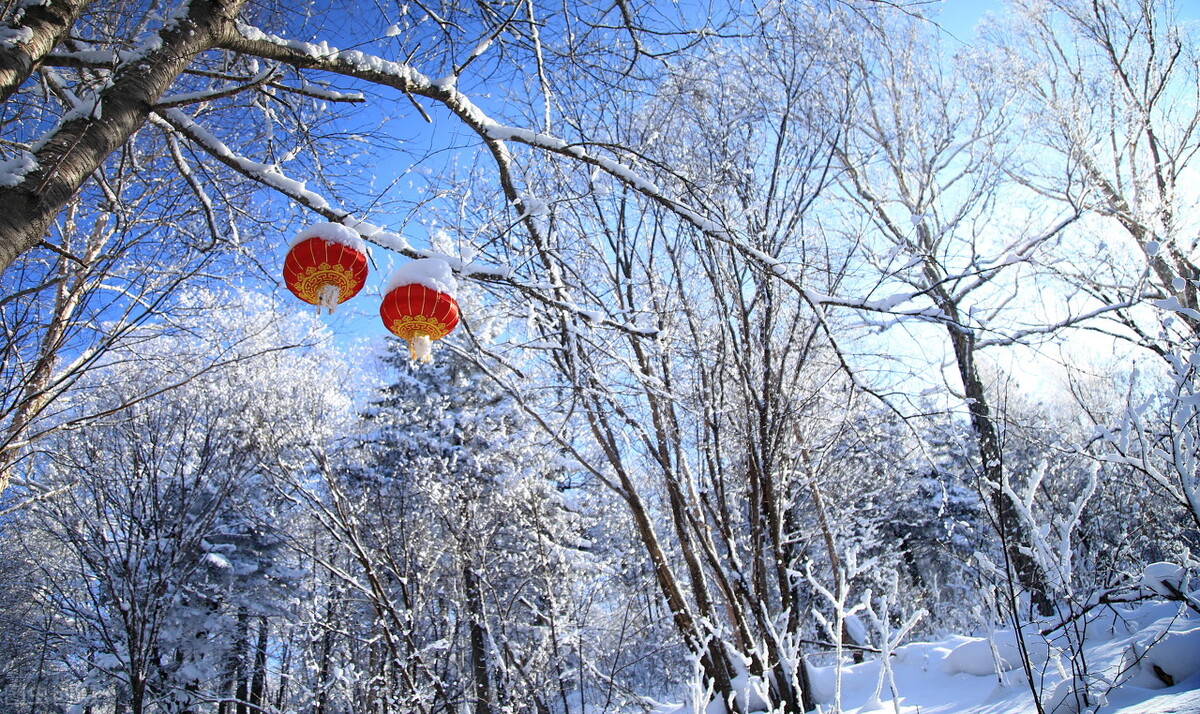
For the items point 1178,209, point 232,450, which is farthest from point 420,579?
point 1178,209

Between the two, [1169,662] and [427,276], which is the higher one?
[427,276]

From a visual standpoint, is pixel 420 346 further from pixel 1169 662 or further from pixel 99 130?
pixel 1169 662

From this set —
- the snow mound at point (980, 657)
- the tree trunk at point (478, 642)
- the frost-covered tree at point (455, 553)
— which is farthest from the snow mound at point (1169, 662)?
the tree trunk at point (478, 642)

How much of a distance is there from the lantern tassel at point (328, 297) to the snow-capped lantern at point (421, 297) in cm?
18

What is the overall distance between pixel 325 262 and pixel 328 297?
143 mm

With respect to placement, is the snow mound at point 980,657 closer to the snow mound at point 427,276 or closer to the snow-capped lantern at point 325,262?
the snow mound at point 427,276

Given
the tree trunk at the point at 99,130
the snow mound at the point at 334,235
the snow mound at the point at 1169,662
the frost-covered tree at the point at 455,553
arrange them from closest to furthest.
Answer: the tree trunk at the point at 99,130, the snow mound at the point at 334,235, the snow mound at the point at 1169,662, the frost-covered tree at the point at 455,553

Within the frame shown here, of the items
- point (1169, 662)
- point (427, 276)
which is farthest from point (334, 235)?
point (1169, 662)

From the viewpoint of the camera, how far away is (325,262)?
6.32 ft

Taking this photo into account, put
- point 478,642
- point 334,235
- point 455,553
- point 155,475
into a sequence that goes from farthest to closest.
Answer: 1. point 478,642
2. point 455,553
3. point 155,475
4. point 334,235

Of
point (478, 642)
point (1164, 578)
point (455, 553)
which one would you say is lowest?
point (478, 642)

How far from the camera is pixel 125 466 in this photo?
6.20 m

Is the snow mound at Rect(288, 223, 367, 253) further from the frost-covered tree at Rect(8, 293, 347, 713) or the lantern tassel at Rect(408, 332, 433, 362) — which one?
the frost-covered tree at Rect(8, 293, 347, 713)

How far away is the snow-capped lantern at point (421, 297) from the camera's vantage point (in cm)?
195
